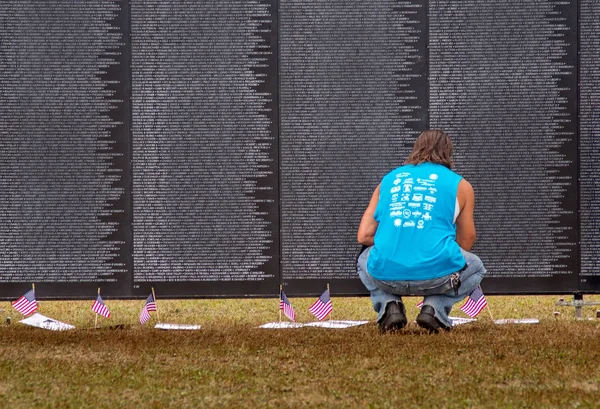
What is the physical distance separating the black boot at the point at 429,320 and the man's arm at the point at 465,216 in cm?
66

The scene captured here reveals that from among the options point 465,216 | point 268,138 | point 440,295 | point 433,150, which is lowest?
point 440,295

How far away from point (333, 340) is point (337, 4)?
341 cm

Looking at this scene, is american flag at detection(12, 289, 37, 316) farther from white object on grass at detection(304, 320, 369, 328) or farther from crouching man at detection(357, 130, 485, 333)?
crouching man at detection(357, 130, 485, 333)

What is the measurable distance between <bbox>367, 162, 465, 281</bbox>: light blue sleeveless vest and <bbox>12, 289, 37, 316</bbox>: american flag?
3.29 metres

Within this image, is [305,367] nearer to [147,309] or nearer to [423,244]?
[423,244]

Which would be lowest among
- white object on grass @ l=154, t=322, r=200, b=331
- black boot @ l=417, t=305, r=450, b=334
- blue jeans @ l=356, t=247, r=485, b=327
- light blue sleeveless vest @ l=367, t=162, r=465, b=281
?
white object on grass @ l=154, t=322, r=200, b=331

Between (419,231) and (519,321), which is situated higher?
(419,231)

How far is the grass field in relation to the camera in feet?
12.6

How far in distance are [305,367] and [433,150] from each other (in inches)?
93.6

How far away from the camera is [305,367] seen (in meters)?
4.67

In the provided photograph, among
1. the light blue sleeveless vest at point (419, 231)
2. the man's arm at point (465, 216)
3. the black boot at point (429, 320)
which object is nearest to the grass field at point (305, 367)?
the black boot at point (429, 320)

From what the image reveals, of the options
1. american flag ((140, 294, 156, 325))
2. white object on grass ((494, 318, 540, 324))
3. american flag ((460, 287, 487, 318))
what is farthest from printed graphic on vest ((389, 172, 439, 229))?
american flag ((140, 294, 156, 325))

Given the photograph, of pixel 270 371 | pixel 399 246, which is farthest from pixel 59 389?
pixel 399 246

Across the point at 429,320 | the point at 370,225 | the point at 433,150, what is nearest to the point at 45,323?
the point at 370,225
